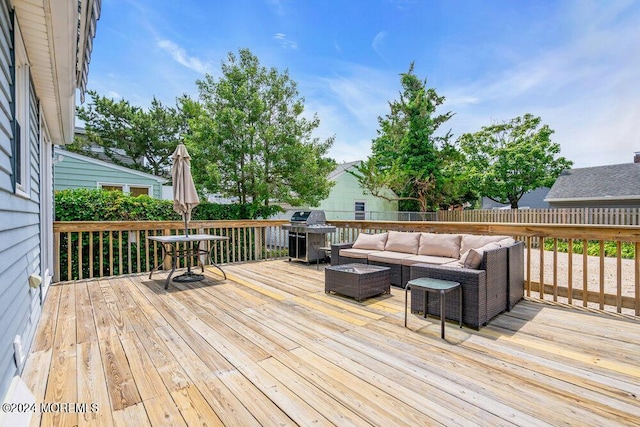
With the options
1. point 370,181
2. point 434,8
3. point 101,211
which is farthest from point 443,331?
point 370,181

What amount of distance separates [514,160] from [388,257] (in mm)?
14779

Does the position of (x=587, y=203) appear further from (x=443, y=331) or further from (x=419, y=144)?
(x=443, y=331)

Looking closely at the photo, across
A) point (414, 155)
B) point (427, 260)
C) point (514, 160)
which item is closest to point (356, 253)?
point (427, 260)

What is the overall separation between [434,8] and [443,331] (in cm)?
690

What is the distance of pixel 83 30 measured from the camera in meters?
2.18

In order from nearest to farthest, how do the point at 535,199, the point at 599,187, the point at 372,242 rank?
the point at 372,242 → the point at 599,187 → the point at 535,199

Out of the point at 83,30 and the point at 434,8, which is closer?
the point at 83,30

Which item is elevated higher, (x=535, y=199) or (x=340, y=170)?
(x=340, y=170)

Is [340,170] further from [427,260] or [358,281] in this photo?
[358,281]

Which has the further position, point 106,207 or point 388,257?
point 106,207

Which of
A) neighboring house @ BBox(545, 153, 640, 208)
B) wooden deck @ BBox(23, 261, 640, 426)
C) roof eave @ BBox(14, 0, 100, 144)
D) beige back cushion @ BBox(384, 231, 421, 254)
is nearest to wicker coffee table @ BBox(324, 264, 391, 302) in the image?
wooden deck @ BBox(23, 261, 640, 426)

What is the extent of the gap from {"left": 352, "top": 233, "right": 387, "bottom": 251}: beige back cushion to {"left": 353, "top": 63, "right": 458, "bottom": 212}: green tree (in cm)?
1036

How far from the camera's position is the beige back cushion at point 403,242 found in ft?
15.0

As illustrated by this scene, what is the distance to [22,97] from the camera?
250 centimetres
